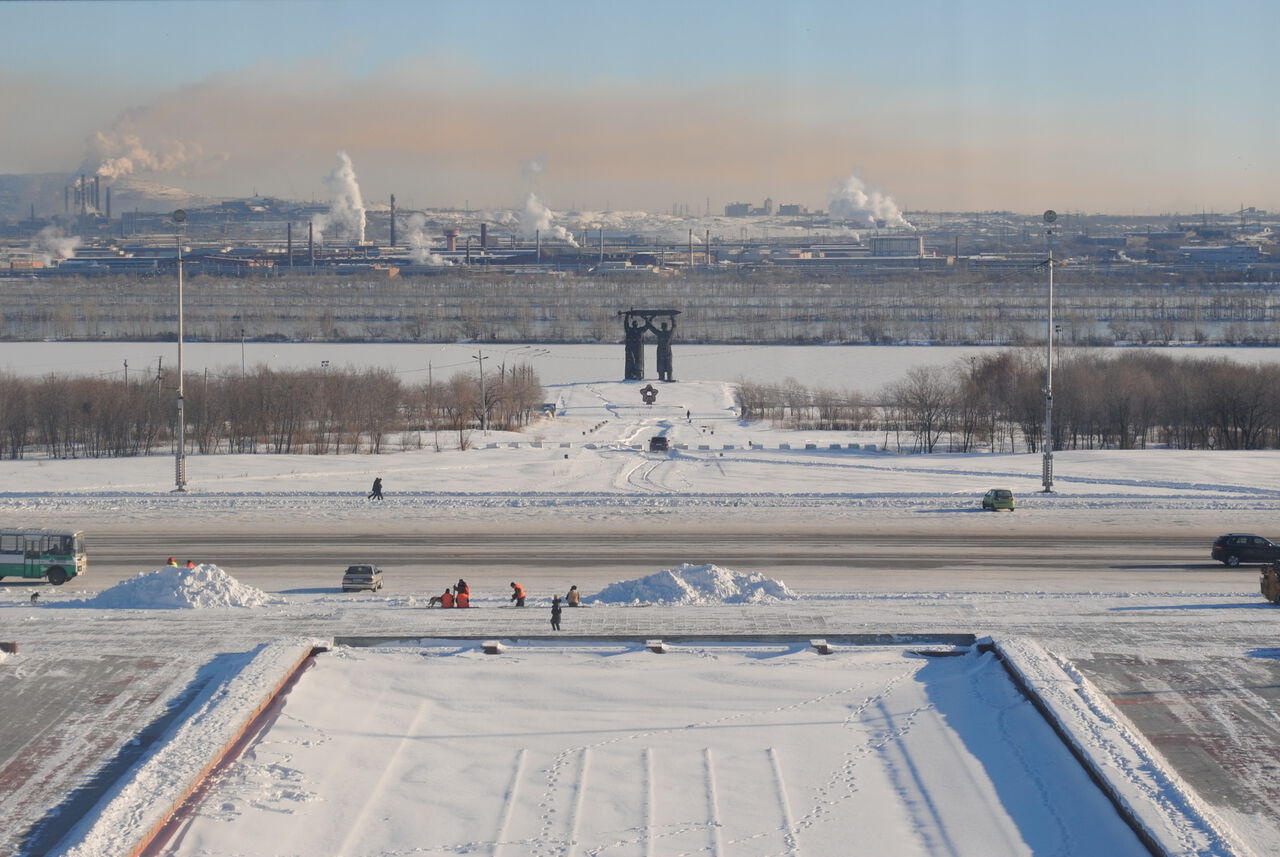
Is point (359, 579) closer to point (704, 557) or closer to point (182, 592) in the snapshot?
point (182, 592)

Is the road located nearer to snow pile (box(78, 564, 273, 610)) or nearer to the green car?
snow pile (box(78, 564, 273, 610))

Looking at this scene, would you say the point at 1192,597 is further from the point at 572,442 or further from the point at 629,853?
the point at 572,442

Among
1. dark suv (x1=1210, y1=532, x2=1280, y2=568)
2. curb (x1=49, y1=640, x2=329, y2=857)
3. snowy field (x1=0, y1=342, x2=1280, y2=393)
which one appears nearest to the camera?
curb (x1=49, y1=640, x2=329, y2=857)

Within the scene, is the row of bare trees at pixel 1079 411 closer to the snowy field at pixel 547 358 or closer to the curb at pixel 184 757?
the snowy field at pixel 547 358

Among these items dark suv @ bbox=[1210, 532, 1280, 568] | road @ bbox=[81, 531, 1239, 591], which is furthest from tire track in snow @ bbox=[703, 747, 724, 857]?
dark suv @ bbox=[1210, 532, 1280, 568]

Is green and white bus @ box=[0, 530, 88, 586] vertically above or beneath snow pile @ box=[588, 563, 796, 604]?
above

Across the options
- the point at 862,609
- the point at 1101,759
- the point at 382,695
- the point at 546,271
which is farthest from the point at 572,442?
the point at 546,271

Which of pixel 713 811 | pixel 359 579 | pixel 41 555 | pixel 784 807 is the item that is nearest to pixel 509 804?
pixel 713 811

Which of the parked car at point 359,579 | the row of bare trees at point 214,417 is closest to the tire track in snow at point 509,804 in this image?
the parked car at point 359,579
